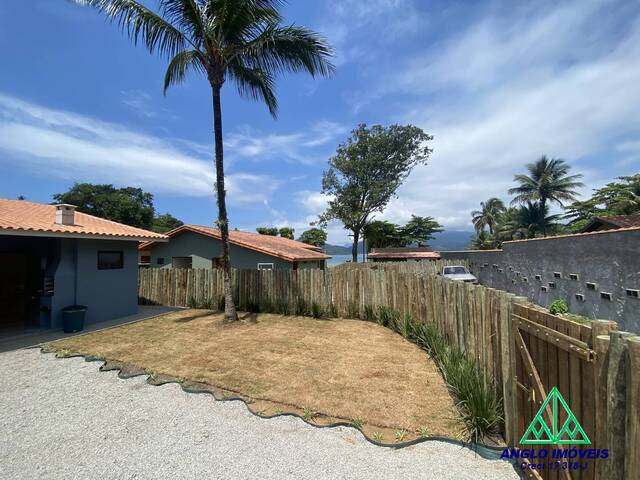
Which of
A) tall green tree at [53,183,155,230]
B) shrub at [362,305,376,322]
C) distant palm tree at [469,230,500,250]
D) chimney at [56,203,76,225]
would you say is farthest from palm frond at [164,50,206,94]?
distant palm tree at [469,230,500,250]

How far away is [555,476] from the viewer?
2721 mm

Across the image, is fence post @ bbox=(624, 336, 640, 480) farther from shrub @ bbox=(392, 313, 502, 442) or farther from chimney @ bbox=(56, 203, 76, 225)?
chimney @ bbox=(56, 203, 76, 225)

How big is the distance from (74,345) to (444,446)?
9.05 meters

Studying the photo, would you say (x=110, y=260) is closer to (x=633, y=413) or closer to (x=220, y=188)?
(x=220, y=188)

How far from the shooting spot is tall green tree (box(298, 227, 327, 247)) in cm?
5112

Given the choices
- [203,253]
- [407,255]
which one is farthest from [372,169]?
[203,253]

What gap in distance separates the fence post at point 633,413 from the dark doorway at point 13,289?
15187 mm

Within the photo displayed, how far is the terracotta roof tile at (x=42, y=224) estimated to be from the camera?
8795 mm

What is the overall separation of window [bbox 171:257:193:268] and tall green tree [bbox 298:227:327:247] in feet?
105

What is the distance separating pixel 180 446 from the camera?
393 centimetres

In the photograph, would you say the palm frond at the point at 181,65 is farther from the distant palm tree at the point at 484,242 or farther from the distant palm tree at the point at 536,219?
the distant palm tree at the point at 484,242

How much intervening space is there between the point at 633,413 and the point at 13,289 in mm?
16226

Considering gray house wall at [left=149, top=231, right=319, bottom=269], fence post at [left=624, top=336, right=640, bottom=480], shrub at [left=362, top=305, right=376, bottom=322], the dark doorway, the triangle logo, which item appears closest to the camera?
fence post at [left=624, top=336, right=640, bottom=480]

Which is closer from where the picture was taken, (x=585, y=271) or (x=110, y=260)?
(x=585, y=271)
